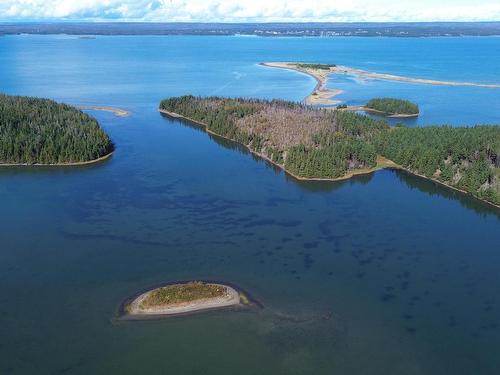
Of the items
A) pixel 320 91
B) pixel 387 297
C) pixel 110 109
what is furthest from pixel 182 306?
pixel 320 91

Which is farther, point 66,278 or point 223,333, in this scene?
point 66,278

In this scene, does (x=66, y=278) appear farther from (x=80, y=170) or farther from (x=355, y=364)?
(x=80, y=170)

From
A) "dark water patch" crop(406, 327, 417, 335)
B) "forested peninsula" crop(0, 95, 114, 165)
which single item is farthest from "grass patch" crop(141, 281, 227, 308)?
"forested peninsula" crop(0, 95, 114, 165)

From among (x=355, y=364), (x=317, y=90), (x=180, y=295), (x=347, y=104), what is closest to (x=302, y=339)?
(x=355, y=364)

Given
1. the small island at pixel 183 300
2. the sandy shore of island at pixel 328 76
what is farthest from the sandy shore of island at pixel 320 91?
the small island at pixel 183 300

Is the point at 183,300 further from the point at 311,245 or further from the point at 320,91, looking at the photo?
the point at 320,91

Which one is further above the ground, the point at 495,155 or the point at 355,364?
the point at 495,155

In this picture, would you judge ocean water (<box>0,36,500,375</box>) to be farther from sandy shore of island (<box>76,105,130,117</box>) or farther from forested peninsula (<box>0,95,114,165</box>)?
sandy shore of island (<box>76,105,130,117</box>)
